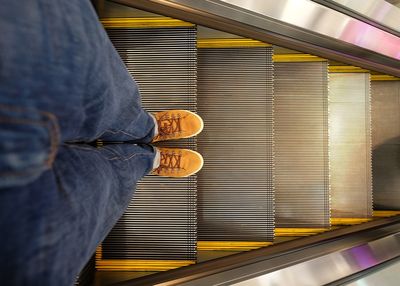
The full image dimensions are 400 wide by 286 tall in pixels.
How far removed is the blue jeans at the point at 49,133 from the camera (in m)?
0.57

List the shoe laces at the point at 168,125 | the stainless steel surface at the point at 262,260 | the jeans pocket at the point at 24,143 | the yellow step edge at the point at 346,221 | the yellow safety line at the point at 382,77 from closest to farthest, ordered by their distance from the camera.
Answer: the jeans pocket at the point at 24,143 → the stainless steel surface at the point at 262,260 → the shoe laces at the point at 168,125 → the yellow step edge at the point at 346,221 → the yellow safety line at the point at 382,77

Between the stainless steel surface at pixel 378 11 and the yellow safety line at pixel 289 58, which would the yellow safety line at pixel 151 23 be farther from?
the stainless steel surface at pixel 378 11

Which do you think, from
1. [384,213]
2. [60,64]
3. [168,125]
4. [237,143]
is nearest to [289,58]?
[237,143]

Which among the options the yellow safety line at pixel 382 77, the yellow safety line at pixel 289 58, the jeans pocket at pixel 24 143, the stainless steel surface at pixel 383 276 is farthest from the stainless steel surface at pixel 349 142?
the jeans pocket at pixel 24 143

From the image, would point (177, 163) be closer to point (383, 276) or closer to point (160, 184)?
point (160, 184)

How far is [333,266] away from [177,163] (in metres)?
1.13

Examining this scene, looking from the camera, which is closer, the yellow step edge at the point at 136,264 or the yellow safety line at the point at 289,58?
the yellow step edge at the point at 136,264

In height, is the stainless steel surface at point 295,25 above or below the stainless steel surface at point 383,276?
above

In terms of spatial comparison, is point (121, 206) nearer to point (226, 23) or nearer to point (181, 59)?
point (181, 59)

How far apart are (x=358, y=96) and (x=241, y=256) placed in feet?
6.03

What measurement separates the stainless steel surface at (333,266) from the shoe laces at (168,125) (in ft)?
3.05

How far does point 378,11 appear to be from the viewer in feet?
7.73

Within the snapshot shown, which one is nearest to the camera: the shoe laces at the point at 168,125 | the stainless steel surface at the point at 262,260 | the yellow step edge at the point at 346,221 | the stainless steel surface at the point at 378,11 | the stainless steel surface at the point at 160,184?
the stainless steel surface at the point at 262,260

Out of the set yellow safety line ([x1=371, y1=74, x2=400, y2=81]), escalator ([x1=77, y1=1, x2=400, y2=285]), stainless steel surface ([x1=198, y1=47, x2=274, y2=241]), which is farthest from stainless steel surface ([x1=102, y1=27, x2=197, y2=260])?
yellow safety line ([x1=371, y1=74, x2=400, y2=81])
